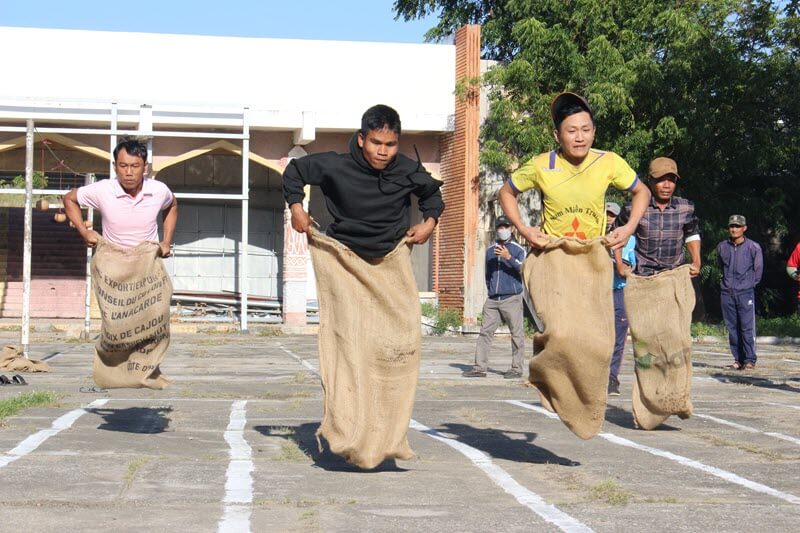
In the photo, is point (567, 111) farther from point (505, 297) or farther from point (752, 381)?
point (752, 381)

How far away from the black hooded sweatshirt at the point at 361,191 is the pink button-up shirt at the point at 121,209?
2088mm

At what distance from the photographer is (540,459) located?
8727mm

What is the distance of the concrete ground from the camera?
251 inches

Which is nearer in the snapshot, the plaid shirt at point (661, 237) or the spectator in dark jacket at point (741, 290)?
the plaid shirt at point (661, 237)

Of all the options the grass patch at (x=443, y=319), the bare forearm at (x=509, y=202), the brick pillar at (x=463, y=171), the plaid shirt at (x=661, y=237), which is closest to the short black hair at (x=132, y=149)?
the bare forearm at (x=509, y=202)

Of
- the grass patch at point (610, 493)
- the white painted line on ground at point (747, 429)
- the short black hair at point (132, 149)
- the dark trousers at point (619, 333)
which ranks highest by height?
the short black hair at point (132, 149)

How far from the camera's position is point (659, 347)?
10641 mm

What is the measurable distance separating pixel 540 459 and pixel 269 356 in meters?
13.8

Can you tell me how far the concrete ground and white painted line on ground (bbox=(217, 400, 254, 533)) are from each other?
0.04 ft

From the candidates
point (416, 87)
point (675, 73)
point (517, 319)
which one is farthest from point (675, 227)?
point (416, 87)

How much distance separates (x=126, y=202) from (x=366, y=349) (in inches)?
111

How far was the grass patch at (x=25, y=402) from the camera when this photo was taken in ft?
36.8

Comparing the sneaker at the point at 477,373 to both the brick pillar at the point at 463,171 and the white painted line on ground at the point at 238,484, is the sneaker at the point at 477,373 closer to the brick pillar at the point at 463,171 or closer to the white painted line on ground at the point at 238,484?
the white painted line on ground at the point at 238,484

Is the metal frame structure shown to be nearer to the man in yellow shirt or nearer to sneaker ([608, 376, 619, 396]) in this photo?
sneaker ([608, 376, 619, 396])
